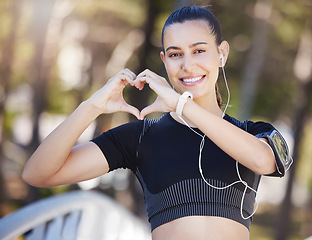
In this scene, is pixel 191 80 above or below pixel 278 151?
above

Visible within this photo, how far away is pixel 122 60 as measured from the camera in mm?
11219

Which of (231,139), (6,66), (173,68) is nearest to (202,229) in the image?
(231,139)

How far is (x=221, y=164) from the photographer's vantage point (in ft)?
6.21

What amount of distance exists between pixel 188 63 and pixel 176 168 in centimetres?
42

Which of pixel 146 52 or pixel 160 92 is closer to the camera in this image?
pixel 160 92

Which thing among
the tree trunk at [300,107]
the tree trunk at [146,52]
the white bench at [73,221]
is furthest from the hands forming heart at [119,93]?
the tree trunk at [300,107]

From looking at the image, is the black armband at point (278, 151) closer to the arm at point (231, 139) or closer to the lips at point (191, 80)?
the arm at point (231, 139)

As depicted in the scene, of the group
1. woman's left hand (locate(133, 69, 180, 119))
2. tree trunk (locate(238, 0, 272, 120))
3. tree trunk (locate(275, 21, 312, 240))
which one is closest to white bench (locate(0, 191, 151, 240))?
woman's left hand (locate(133, 69, 180, 119))

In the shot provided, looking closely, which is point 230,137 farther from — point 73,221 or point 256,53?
point 256,53

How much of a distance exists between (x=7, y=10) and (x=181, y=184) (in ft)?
28.2

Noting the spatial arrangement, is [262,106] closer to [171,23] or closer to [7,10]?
[7,10]

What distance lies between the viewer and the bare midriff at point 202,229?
5.87 feet

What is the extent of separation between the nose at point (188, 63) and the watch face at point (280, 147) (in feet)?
1.33

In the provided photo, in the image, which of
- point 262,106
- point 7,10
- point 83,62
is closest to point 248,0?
point 262,106
